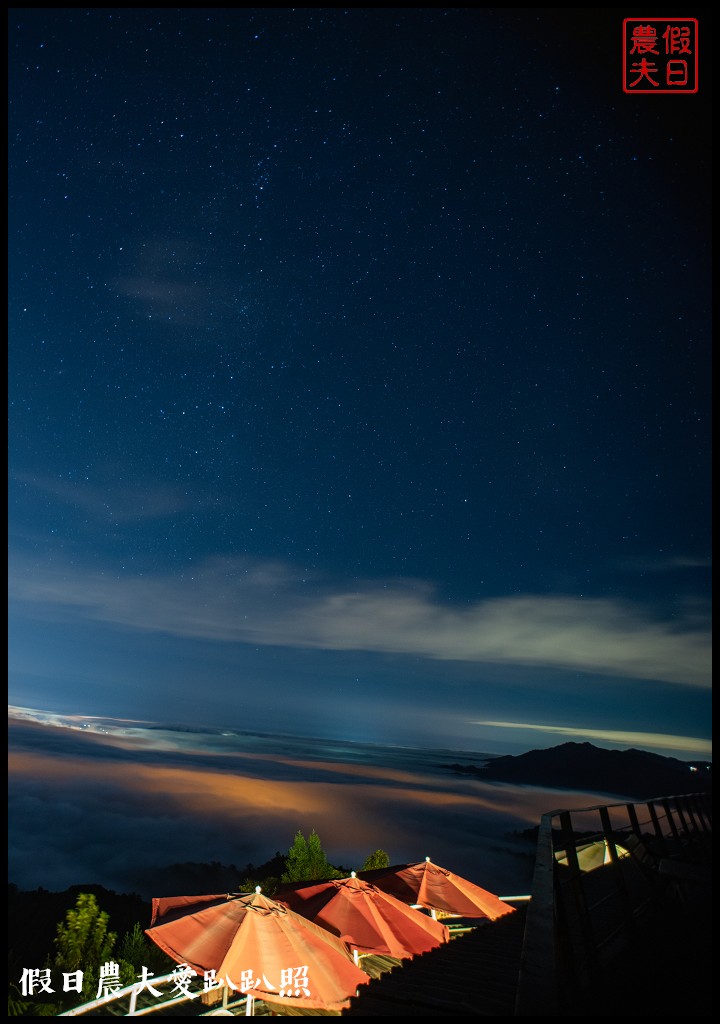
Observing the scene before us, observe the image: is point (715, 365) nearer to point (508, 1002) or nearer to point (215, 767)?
point (508, 1002)

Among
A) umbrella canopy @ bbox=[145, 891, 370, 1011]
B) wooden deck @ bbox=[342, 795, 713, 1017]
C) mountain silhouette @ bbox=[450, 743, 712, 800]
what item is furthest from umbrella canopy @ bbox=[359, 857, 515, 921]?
mountain silhouette @ bbox=[450, 743, 712, 800]

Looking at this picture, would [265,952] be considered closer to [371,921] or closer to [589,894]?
[371,921]

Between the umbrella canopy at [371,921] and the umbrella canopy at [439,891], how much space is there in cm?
175

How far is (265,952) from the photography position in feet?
22.2

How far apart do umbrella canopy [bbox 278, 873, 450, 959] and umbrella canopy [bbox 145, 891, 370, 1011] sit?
3.36 ft

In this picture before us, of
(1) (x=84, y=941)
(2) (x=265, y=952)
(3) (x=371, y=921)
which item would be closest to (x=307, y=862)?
(1) (x=84, y=941)

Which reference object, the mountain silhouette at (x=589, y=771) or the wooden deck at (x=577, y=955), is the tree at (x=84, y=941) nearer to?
the wooden deck at (x=577, y=955)

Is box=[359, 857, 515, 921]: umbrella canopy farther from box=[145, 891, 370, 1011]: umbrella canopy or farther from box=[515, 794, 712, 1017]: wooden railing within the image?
box=[145, 891, 370, 1011]: umbrella canopy

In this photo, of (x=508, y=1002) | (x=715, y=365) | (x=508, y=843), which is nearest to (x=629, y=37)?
(x=715, y=365)

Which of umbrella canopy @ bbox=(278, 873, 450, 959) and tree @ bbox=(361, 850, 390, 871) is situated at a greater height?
umbrella canopy @ bbox=(278, 873, 450, 959)

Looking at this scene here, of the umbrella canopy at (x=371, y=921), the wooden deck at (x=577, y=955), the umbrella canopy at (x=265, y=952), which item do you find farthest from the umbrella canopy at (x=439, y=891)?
the umbrella canopy at (x=265, y=952)

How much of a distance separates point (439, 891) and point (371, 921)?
11.1 feet

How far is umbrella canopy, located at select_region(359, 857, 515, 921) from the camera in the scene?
36.2 ft

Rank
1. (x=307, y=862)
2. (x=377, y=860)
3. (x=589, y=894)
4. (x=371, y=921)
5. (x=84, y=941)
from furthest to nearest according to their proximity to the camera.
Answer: (x=377, y=860)
(x=307, y=862)
(x=84, y=941)
(x=371, y=921)
(x=589, y=894)
